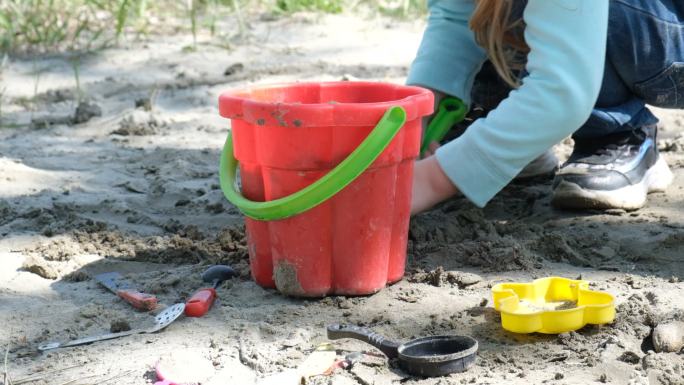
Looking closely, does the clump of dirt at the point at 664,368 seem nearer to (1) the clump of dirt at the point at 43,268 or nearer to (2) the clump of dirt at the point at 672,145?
(1) the clump of dirt at the point at 43,268

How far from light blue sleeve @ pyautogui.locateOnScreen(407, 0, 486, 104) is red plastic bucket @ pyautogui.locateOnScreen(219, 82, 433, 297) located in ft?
1.87

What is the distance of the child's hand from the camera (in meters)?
1.75

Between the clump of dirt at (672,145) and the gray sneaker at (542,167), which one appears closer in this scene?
the gray sneaker at (542,167)

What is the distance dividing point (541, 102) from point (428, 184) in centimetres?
26

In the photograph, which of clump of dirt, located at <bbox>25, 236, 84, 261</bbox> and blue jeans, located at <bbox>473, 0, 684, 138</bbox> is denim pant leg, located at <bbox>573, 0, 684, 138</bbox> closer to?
blue jeans, located at <bbox>473, 0, 684, 138</bbox>

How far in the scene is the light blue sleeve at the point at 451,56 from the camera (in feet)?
7.14

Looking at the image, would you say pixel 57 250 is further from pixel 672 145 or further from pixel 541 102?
pixel 672 145

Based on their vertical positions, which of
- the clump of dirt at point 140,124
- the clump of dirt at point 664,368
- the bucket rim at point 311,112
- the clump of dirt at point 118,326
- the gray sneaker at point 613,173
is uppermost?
the bucket rim at point 311,112

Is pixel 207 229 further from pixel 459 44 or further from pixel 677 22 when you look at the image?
pixel 677 22

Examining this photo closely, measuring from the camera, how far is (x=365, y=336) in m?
1.35

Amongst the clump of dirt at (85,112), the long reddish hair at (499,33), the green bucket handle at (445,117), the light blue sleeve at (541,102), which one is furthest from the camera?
the clump of dirt at (85,112)

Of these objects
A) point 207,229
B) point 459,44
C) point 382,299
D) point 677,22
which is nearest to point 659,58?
point 677,22

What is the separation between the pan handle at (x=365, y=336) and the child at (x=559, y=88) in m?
0.43

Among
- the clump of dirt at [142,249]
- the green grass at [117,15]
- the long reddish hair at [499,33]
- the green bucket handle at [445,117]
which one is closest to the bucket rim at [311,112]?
the clump of dirt at [142,249]
